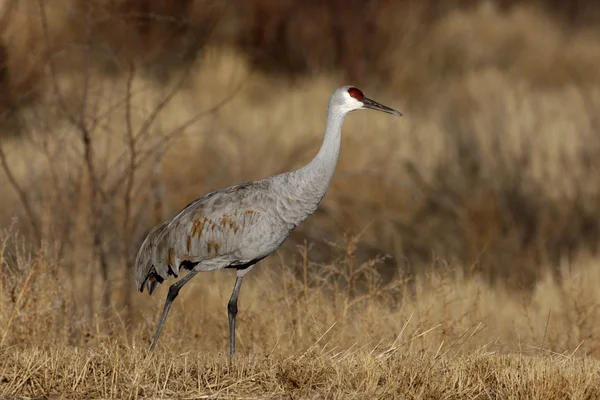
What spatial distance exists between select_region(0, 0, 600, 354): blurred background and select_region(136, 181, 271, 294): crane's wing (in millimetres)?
773

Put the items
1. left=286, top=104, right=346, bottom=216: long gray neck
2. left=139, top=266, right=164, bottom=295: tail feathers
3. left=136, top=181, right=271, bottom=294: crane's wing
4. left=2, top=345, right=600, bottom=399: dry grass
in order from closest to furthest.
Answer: left=2, top=345, right=600, bottom=399: dry grass → left=286, top=104, right=346, bottom=216: long gray neck → left=136, top=181, right=271, bottom=294: crane's wing → left=139, top=266, right=164, bottom=295: tail feathers

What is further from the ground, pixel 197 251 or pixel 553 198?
pixel 197 251

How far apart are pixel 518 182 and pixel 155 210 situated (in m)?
4.09

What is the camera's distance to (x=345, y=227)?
10906mm

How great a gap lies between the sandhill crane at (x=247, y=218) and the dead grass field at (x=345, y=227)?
545 millimetres

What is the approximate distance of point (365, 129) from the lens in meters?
14.0

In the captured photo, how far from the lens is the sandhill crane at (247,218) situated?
6.45 m

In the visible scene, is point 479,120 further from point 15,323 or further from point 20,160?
point 15,323

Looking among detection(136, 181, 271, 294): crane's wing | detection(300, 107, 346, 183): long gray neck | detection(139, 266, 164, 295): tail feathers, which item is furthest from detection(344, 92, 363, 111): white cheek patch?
detection(139, 266, 164, 295): tail feathers

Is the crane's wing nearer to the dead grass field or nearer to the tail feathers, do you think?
the tail feathers

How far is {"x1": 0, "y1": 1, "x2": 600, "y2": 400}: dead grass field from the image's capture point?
5.52 m

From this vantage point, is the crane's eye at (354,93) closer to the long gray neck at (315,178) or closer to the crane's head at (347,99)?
the crane's head at (347,99)

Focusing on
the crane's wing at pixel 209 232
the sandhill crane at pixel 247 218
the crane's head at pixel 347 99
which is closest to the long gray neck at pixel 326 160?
the sandhill crane at pixel 247 218

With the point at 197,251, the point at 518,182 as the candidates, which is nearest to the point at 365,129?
the point at 518,182
